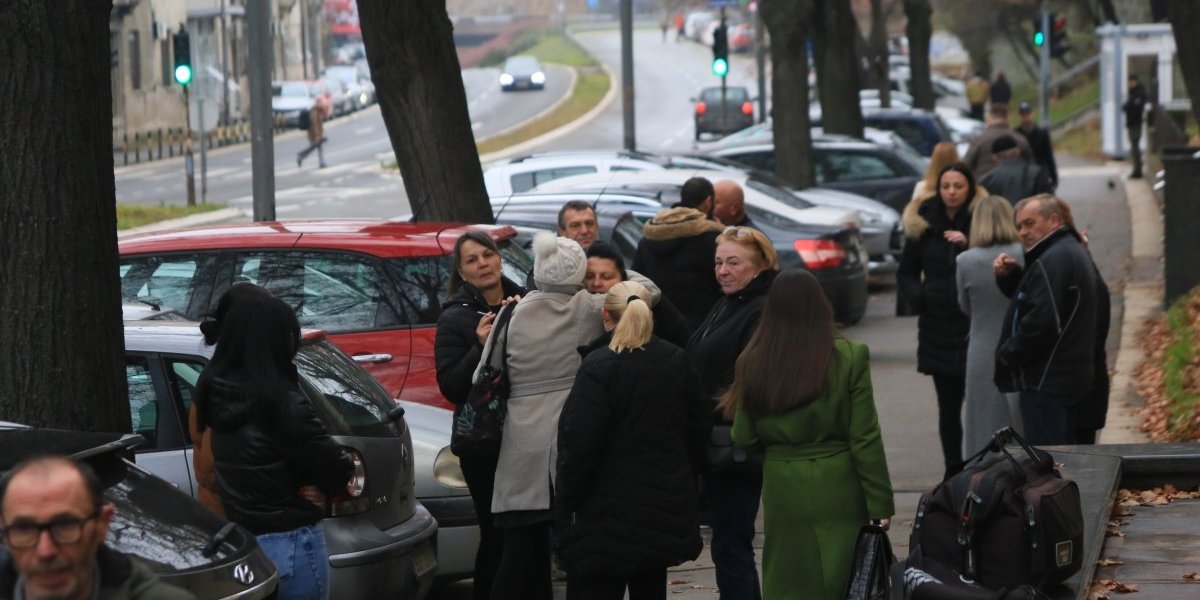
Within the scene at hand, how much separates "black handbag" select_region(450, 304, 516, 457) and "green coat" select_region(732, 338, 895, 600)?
2.90ft

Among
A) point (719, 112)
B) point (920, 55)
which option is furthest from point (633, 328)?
point (719, 112)

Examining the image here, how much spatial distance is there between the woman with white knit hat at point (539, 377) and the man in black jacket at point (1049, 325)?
275 cm

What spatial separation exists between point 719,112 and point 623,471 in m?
51.8

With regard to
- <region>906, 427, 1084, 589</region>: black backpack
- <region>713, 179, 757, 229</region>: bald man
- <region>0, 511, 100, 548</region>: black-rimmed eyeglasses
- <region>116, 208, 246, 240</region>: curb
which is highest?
<region>0, 511, 100, 548</region>: black-rimmed eyeglasses

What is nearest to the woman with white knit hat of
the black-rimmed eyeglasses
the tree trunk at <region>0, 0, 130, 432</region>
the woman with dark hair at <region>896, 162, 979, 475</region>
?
the tree trunk at <region>0, 0, 130, 432</region>

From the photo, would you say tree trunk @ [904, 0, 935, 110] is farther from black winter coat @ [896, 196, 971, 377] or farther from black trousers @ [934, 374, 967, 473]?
black trousers @ [934, 374, 967, 473]

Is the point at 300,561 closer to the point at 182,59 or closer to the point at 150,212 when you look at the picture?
the point at 182,59

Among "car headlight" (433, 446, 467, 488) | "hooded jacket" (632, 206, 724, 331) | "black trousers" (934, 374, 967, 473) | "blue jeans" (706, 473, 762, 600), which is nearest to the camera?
"blue jeans" (706, 473, 762, 600)

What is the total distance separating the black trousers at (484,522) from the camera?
697cm

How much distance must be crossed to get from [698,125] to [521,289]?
4609 centimetres

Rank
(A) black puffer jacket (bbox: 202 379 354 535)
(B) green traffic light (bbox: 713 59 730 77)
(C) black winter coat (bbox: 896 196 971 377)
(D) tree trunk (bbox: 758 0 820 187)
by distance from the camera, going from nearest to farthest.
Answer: (A) black puffer jacket (bbox: 202 379 354 535), (C) black winter coat (bbox: 896 196 971 377), (D) tree trunk (bbox: 758 0 820 187), (B) green traffic light (bbox: 713 59 730 77)

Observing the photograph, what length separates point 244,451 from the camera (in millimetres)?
5910

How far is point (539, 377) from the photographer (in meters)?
6.61

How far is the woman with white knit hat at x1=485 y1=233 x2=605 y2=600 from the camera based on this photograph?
21.6 feet
